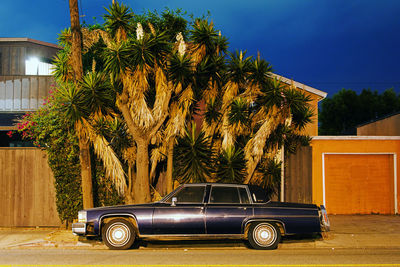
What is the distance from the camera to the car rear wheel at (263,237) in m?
9.25

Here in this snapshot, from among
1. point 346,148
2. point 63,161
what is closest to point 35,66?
point 63,161

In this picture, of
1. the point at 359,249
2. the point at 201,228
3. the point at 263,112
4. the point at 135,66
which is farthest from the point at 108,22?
the point at 359,249

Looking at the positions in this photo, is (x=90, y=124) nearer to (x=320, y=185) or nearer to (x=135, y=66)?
(x=135, y=66)

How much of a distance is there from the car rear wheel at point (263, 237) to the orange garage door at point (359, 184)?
554cm

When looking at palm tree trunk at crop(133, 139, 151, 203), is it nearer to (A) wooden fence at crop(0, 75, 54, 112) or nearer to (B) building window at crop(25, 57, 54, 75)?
(A) wooden fence at crop(0, 75, 54, 112)

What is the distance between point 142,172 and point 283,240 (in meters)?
4.00

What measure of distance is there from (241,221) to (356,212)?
6671 millimetres

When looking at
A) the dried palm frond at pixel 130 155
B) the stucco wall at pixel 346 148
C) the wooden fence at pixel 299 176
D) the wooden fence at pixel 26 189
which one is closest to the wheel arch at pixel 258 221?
the dried palm frond at pixel 130 155

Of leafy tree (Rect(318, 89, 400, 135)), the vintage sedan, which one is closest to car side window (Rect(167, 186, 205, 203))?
the vintage sedan

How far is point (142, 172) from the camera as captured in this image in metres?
11.7

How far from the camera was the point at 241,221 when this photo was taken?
9.16 meters

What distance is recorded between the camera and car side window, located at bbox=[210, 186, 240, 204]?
369 inches

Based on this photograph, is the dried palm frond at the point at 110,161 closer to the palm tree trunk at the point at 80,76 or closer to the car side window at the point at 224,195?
the palm tree trunk at the point at 80,76

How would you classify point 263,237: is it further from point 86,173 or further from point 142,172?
point 86,173
